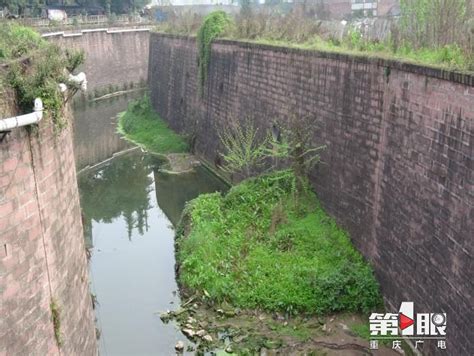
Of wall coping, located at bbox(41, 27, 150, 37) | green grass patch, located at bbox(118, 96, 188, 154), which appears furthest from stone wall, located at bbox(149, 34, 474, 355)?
wall coping, located at bbox(41, 27, 150, 37)

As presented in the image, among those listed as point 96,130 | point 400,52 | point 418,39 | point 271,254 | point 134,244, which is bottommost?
point 134,244

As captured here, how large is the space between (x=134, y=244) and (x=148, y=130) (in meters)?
9.81

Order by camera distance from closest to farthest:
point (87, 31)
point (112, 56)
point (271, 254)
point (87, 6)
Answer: point (271, 254) → point (87, 31) → point (112, 56) → point (87, 6)

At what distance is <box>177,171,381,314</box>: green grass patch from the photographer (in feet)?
28.6

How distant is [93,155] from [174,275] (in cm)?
1004

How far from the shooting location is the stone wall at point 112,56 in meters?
30.2

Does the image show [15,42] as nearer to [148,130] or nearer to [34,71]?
[34,71]

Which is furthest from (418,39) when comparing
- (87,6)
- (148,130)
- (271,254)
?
(87,6)

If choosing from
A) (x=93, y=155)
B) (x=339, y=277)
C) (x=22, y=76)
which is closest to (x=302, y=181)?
(x=339, y=277)

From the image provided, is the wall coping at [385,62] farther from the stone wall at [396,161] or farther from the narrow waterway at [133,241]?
the narrow waterway at [133,241]

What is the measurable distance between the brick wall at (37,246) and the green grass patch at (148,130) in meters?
12.9

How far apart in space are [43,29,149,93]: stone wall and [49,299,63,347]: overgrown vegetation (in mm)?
24394

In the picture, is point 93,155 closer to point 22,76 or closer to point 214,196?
point 214,196

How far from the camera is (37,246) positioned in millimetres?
5488
